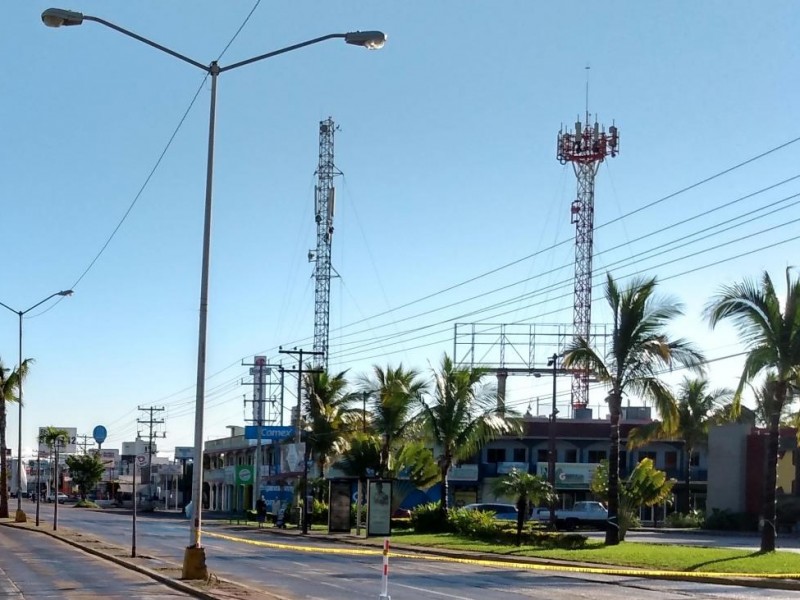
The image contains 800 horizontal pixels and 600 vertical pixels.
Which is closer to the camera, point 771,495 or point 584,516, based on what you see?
point 771,495

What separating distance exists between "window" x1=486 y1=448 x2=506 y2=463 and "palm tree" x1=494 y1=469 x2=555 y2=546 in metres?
37.4

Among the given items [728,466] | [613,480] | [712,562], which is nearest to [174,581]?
[712,562]

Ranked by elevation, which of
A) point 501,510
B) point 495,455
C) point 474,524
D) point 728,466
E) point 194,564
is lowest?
point 501,510

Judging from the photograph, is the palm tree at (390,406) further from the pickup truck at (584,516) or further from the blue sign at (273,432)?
the blue sign at (273,432)

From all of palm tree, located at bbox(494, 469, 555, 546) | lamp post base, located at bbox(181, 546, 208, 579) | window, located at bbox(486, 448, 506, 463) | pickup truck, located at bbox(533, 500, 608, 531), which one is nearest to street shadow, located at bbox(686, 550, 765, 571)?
palm tree, located at bbox(494, 469, 555, 546)

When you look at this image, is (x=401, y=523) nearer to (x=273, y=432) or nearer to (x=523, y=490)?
(x=523, y=490)

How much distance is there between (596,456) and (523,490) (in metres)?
38.4

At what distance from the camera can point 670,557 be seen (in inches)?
1184

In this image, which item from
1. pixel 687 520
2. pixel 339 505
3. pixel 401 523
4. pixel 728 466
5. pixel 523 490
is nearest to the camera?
pixel 523 490

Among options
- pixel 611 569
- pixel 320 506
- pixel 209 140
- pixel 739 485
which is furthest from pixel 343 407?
pixel 209 140

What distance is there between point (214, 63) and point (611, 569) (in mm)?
16073

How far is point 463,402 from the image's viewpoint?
4669 centimetres

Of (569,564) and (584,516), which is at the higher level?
(569,564)

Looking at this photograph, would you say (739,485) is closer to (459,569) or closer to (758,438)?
(758,438)
